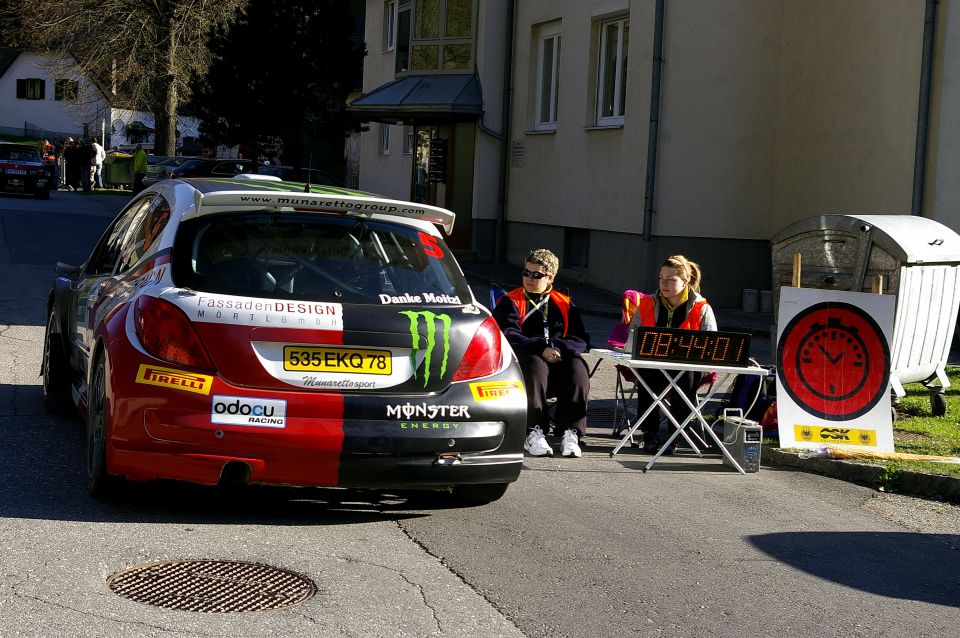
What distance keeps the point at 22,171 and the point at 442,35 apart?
16318mm

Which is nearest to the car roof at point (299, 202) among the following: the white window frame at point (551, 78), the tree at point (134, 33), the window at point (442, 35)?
the white window frame at point (551, 78)

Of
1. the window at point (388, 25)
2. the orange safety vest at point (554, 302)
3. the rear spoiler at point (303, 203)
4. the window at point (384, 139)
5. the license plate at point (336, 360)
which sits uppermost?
the window at point (388, 25)

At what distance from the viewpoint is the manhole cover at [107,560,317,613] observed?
15.8ft

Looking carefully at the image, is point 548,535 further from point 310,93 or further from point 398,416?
point 310,93

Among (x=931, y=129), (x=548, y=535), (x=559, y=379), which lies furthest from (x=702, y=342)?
(x=931, y=129)

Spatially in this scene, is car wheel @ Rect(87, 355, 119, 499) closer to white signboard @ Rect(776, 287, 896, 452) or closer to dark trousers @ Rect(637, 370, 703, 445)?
dark trousers @ Rect(637, 370, 703, 445)

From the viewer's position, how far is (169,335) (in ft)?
19.3

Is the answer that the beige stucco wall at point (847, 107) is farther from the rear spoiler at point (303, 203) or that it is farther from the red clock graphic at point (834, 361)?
the rear spoiler at point (303, 203)

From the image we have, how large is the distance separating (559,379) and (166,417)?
355 centimetres

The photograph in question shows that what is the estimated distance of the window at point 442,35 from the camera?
27672 millimetres

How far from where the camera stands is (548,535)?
622cm

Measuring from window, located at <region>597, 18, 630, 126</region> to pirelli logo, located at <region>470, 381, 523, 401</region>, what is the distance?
15564 millimetres

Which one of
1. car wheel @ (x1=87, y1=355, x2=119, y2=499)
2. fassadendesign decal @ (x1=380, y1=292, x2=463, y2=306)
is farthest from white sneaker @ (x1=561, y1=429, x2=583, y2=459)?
car wheel @ (x1=87, y1=355, x2=119, y2=499)

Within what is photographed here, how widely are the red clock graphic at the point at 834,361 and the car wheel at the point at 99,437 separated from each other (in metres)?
4.71
